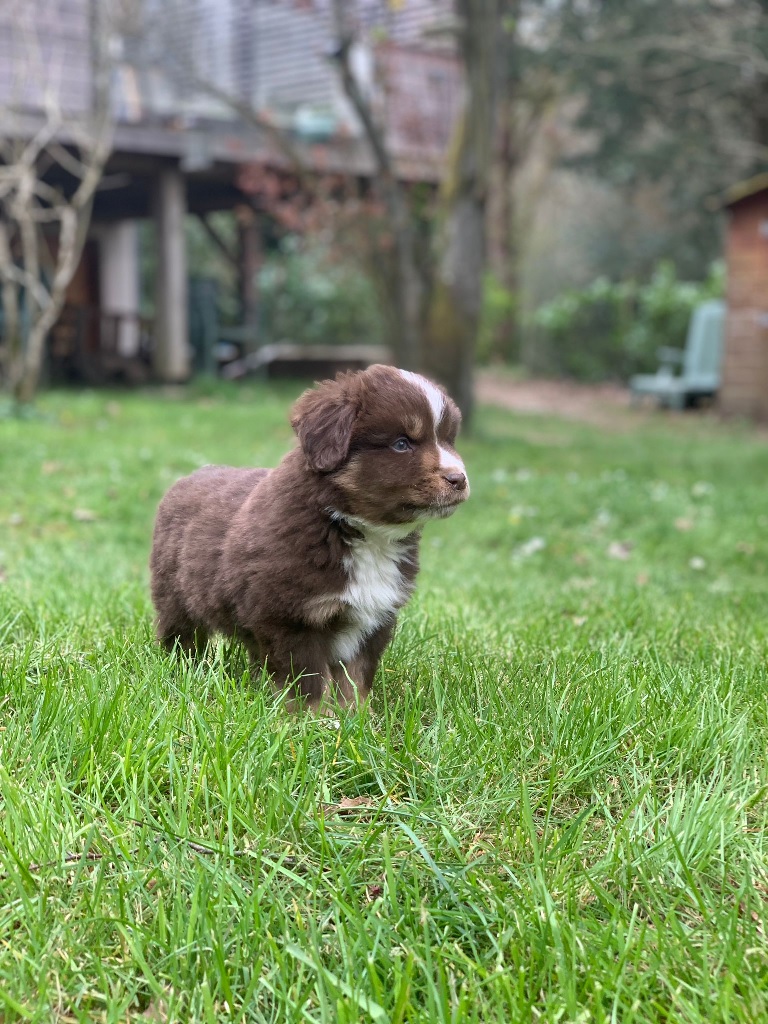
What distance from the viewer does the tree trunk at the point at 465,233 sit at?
13070 mm

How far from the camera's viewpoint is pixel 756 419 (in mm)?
18531

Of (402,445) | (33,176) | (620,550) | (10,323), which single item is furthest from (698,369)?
(402,445)

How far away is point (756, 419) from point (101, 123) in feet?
→ 38.2

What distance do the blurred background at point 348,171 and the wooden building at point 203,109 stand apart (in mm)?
56

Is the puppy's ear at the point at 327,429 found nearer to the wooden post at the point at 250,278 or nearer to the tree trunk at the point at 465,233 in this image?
the tree trunk at the point at 465,233

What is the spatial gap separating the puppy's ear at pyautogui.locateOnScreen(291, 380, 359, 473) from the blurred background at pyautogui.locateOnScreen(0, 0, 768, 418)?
10310 mm

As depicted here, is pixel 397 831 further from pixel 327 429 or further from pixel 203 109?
pixel 203 109

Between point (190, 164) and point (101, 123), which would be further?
point (190, 164)

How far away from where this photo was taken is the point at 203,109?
19.5m

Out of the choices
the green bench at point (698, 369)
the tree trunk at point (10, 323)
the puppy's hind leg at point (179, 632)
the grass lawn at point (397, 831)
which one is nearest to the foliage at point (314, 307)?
the green bench at point (698, 369)

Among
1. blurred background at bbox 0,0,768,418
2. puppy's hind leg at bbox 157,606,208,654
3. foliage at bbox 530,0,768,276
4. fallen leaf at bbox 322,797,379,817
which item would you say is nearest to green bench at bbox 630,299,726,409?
blurred background at bbox 0,0,768,418

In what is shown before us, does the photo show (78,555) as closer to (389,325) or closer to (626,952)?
(626,952)

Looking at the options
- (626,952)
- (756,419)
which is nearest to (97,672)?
(626,952)

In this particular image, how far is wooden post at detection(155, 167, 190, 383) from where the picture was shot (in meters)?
17.7
